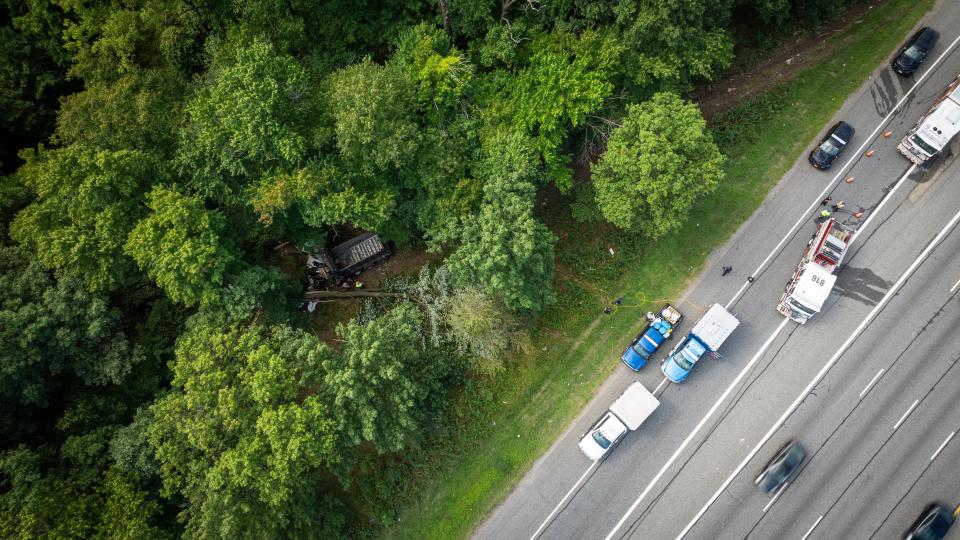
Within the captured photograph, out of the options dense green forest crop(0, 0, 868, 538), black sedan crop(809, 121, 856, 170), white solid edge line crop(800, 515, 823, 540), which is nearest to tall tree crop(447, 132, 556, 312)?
dense green forest crop(0, 0, 868, 538)

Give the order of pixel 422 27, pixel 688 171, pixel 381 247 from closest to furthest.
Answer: pixel 688 171 < pixel 422 27 < pixel 381 247

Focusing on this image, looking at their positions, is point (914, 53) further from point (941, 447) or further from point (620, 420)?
point (620, 420)

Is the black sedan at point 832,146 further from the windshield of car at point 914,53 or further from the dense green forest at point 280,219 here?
the dense green forest at point 280,219

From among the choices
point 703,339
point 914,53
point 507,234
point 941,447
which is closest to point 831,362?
point 941,447

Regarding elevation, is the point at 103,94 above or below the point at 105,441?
above

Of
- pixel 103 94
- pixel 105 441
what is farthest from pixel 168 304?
pixel 103 94

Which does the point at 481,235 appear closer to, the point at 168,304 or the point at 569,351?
the point at 569,351

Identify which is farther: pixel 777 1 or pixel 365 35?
pixel 365 35
